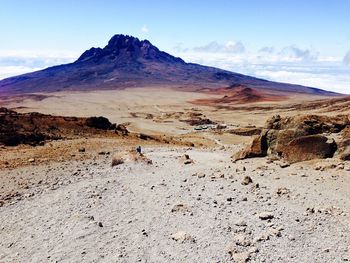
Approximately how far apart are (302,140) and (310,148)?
370mm

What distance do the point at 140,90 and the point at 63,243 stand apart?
131235 mm

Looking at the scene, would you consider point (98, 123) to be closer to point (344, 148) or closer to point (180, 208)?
point (344, 148)

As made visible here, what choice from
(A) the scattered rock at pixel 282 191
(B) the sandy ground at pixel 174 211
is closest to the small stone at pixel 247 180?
(B) the sandy ground at pixel 174 211

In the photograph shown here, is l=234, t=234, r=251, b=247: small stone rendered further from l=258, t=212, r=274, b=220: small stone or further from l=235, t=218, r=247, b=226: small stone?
l=258, t=212, r=274, b=220: small stone

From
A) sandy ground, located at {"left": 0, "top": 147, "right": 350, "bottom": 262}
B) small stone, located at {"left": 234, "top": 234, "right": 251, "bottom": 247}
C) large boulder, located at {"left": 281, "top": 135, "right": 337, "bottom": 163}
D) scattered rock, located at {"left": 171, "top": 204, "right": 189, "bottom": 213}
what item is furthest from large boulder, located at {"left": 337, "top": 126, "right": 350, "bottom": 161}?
small stone, located at {"left": 234, "top": 234, "right": 251, "bottom": 247}

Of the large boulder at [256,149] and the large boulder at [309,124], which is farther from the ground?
the large boulder at [309,124]

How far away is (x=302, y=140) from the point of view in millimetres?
15148

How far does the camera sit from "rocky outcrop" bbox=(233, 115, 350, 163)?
14820 mm

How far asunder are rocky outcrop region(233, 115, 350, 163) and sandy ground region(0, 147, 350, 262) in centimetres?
65

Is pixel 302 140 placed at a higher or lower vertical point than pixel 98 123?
higher

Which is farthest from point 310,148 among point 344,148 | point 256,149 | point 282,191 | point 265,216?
point 265,216

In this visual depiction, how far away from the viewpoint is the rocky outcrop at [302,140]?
14.8 metres

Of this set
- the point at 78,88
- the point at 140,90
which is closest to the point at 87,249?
the point at 140,90

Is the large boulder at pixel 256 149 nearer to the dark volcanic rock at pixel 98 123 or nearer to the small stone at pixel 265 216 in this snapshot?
the small stone at pixel 265 216
